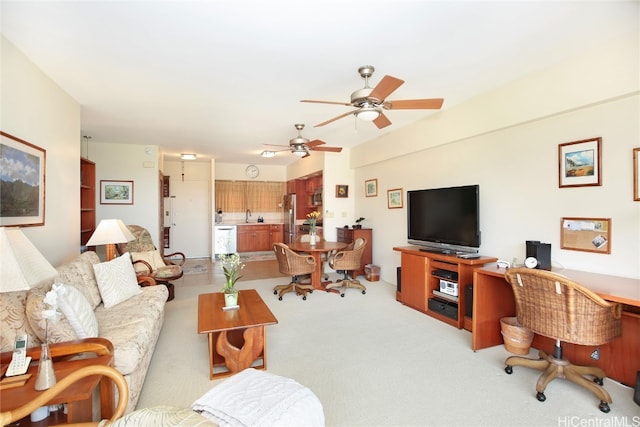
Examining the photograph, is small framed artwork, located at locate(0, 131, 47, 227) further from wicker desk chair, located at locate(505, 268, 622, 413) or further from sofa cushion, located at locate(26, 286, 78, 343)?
wicker desk chair, located at locate(505, 268, 622, 413)

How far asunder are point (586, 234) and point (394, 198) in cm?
284

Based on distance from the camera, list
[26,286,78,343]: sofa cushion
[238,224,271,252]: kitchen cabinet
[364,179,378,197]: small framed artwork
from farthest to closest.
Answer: [238,224,271,252]: kitchen cabinet < [364,179,378,197]: small framed artwork < [26,286,78,343]: sofa cushion

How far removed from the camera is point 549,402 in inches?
83.8

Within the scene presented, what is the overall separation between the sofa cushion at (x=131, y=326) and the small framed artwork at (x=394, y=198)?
368 centimetres

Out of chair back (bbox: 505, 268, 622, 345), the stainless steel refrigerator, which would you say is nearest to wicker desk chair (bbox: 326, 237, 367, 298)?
chair back (bbox: 505, 268, 622, 345)

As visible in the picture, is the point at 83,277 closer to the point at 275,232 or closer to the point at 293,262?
the point at 293,262

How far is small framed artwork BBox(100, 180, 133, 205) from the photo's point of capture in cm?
564

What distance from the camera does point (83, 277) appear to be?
9.12 ft

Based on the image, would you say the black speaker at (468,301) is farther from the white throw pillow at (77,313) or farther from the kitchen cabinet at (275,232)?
the kitchen cabinet at (275,232)

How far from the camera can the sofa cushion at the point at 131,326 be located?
1.98 metres

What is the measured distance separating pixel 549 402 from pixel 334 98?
3.25m

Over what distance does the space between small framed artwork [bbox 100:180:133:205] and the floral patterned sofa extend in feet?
9.29

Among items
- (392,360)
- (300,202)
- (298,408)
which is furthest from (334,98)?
(300,202)

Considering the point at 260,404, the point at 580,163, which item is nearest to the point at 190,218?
the point at 260,404
